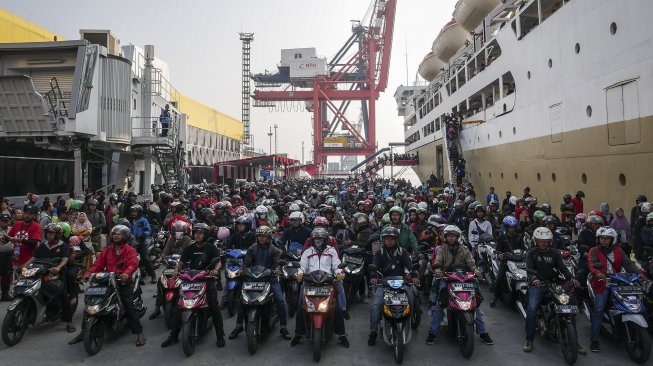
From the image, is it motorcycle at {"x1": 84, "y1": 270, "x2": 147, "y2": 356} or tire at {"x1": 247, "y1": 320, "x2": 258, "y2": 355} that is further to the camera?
tire at {"x1": 247, "y1": 320, "x2": 258, "y2": 355}

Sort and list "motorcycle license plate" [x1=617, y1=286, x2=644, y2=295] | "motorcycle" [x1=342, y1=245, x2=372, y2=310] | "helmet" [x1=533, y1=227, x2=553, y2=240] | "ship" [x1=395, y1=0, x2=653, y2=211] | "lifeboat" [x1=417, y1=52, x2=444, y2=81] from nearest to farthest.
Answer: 1. "motorcycle license plate" [x1=617, y1=286, x2=644, y2=295]
2. "helmet" [x1=533, y1=227, x2=553, y2=240]
3. "motorcycle" [x1=342, y1=245, x2=372, y2=310]
4. "ship" [x1=395, y1=0, x2=653, y2=211]
5. "lifeboat" [x1=417, y1=52, x2=444, y2=81]

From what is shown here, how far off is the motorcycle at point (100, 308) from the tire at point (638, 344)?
638 cm

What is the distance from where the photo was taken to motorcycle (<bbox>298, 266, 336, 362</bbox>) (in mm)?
5121

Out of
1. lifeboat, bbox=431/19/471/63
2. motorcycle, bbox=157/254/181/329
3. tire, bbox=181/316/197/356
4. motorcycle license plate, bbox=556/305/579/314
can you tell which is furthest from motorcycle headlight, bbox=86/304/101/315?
lifeboat, bbox=431/19/471/63

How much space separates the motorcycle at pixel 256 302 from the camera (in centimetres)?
534

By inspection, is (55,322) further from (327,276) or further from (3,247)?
(327,276)

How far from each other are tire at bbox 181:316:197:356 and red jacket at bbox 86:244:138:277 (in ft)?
3.63

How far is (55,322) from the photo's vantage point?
653cm

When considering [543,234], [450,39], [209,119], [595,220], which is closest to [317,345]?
[543,234]

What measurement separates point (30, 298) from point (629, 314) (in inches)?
305

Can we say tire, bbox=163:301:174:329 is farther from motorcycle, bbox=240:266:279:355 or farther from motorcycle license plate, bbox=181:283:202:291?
motorcycle, bbox=240:266:279:355

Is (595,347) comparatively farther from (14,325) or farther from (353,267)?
(14,325)

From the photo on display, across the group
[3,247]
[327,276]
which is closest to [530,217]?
Answer: [327,276]

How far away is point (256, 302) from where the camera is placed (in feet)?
17.5
